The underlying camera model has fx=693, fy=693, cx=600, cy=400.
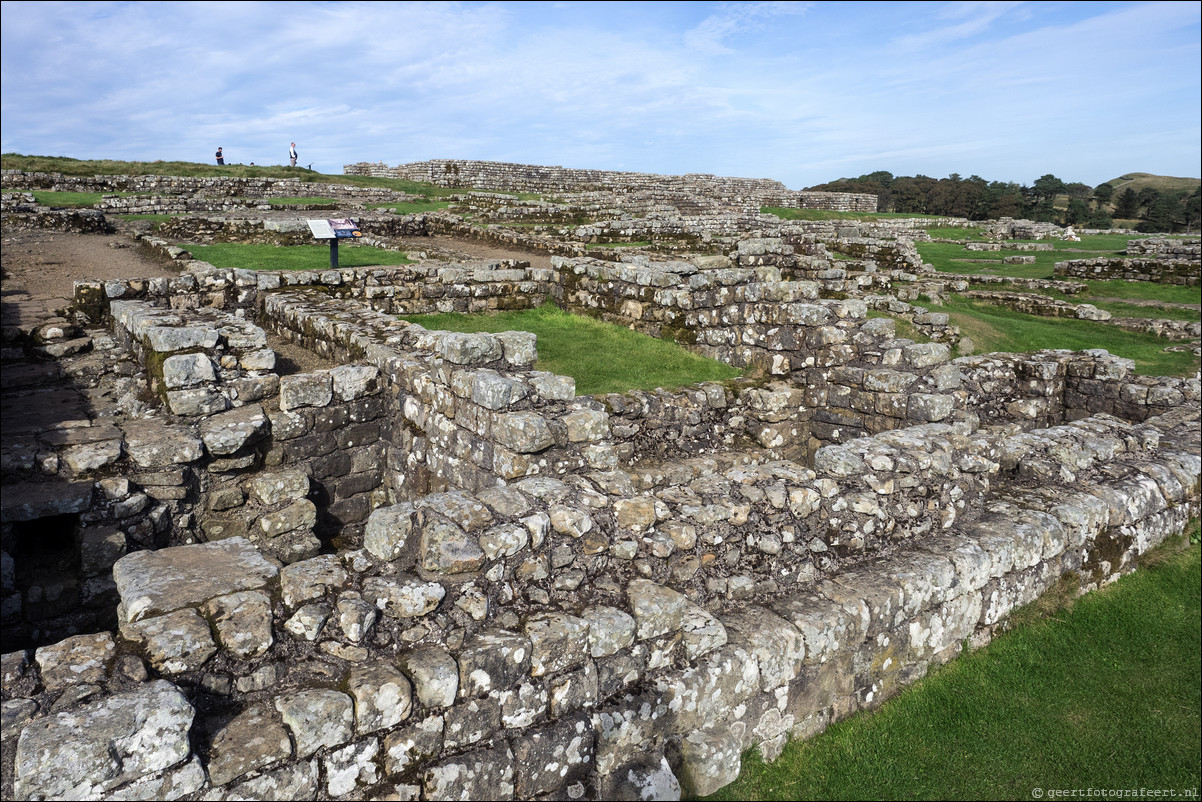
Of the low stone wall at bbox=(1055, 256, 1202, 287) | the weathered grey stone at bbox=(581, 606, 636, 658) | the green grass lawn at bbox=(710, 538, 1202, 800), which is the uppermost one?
the low stone wall at bbox=(1055, 256, 1202, 287)

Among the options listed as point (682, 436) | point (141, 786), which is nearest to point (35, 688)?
point (141, 786)

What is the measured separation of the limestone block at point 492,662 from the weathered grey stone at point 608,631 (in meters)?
0.37

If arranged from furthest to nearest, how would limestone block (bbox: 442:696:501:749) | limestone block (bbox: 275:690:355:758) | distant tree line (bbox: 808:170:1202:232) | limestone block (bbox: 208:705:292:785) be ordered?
distant tree line (bbox: 808:170:1202:232), limestone block (bbox: 442:696:501:749), limestone block (bbox: 275:690:355:758), limestone block (bbox: 208:705:292:785)

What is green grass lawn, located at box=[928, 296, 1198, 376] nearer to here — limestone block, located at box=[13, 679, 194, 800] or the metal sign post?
the metal sign post

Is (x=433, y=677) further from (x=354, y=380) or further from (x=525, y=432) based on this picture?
(x=354, y=380)

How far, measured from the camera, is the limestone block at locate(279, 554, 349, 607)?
10.8 feet

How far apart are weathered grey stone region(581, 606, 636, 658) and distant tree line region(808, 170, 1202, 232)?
67.2 meters

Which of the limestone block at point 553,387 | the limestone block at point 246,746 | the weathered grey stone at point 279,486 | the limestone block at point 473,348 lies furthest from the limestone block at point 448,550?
the weathered grey stone at point 279,486

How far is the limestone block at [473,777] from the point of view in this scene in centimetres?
309

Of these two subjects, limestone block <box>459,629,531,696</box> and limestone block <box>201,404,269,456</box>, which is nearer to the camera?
limestone block <box>459,629,531,696</box>

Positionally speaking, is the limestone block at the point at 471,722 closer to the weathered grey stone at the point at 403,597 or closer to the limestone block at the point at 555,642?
the limestone block at the point at 555,642

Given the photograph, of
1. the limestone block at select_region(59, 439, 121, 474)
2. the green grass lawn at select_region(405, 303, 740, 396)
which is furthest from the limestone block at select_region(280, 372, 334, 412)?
the green grass lawn at select_region(405, 303, 740, 396)

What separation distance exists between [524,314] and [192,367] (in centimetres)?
601

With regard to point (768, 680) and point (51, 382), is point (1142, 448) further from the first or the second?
point (51, 382)
